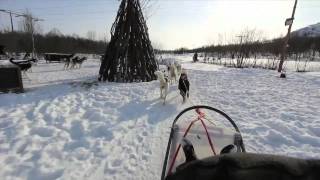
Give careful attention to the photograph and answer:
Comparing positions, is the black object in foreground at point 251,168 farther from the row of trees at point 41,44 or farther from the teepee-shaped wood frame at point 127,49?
the row of trees at point 41,44

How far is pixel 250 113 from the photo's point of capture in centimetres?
634

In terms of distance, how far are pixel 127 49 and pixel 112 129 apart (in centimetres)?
673

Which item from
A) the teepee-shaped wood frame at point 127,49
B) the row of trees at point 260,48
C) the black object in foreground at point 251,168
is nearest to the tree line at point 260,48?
the row of trees at point 260,48

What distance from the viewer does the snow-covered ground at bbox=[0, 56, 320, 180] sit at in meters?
3.57

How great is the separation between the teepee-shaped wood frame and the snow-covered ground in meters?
2.82

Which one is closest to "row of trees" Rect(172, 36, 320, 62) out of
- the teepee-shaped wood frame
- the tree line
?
the tree line

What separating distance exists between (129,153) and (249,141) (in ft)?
7.07

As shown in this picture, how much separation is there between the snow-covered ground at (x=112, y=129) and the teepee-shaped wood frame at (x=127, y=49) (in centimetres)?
282

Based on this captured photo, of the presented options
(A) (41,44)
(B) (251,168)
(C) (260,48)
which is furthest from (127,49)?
(A) (41,44)

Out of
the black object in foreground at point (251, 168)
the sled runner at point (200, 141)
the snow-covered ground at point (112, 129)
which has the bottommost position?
the snow-covered ground at point (112, 129)

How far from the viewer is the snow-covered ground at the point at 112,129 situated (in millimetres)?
3566

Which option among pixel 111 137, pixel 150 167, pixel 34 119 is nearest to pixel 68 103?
pixel 34 119

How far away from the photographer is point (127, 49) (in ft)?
36.7

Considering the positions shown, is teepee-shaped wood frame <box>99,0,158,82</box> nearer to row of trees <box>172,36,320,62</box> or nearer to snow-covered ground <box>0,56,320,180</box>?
snow-covered ground <box>0,56,320,180</box>
